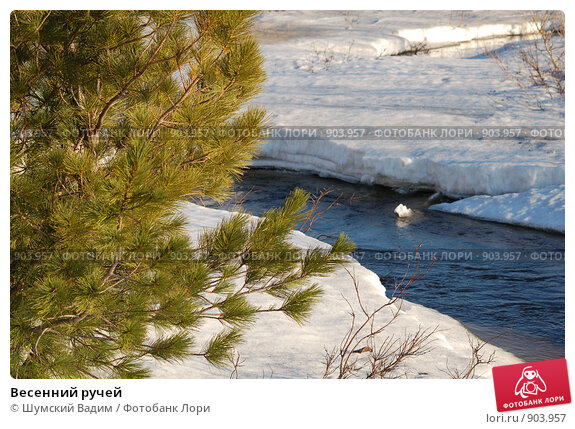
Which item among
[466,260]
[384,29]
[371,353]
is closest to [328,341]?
[371,353]

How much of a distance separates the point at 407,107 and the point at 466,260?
5624mm

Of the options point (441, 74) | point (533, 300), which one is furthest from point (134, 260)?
point (441, 74)

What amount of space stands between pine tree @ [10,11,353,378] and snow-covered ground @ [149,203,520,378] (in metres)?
0.91

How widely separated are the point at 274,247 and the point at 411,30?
17859mm

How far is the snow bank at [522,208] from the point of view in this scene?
845cm

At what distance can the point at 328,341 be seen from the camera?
517cm

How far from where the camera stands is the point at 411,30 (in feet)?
64.8

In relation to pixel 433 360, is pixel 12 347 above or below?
above
